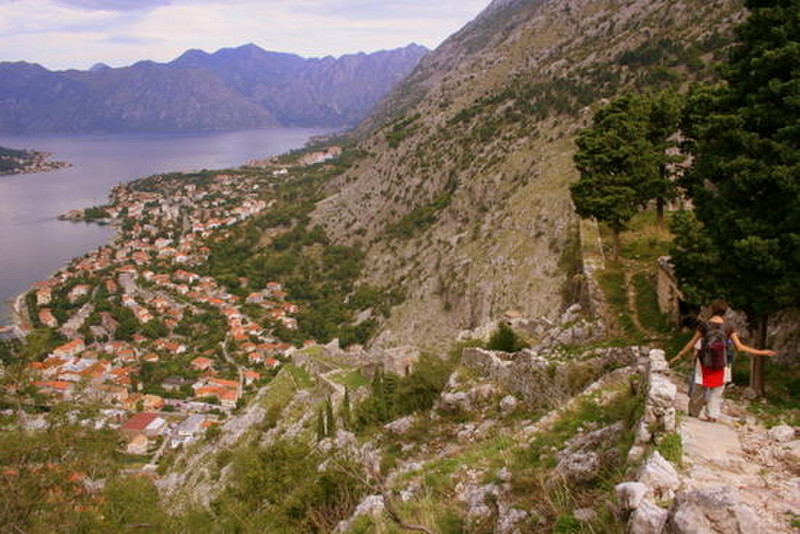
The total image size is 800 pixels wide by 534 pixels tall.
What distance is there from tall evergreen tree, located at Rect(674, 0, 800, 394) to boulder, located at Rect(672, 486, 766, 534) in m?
5.04

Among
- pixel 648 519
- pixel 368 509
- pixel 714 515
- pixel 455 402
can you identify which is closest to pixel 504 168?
pixel 455 402

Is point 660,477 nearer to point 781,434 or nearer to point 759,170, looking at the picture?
point 781,434

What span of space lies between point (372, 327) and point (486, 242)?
53.7ft

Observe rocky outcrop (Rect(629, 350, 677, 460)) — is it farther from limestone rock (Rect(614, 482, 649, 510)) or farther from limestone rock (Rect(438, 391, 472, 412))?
limestone rock (Rect(438, 391, 472, 412))

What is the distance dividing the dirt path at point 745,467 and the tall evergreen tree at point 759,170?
88.5 inches

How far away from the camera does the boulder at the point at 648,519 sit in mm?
4055

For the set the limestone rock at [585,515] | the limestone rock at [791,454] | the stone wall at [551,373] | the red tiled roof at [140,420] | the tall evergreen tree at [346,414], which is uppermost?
the limestone rock at [791,454]

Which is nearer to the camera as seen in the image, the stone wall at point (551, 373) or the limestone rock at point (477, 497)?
the limestone rock at point (477, 497)

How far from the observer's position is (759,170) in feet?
25.5

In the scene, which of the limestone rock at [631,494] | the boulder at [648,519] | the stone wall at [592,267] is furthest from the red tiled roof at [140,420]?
the boulder at [648,519]

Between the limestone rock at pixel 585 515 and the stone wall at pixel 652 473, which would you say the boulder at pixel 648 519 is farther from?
the limestone rock at pixel 585 515

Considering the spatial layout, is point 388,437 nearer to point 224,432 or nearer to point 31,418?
point 31,418

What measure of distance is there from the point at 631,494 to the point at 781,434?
2942 millimetres

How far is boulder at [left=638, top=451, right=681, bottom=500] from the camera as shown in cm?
462
